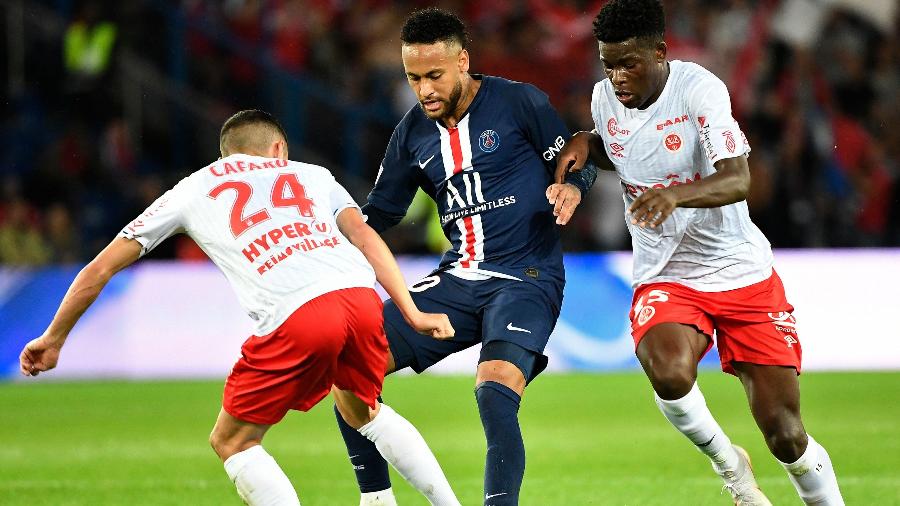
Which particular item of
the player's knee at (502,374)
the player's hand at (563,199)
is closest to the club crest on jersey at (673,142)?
the player's hand at (563,199)

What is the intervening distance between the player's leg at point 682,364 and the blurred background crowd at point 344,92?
8884 millimetres

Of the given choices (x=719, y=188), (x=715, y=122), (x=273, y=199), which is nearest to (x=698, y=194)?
(x=719, y=188)

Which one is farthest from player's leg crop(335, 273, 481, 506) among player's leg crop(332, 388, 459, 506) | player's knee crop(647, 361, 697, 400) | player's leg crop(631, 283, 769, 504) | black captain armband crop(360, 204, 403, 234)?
player's knee crop(647, 361, 697, 400)

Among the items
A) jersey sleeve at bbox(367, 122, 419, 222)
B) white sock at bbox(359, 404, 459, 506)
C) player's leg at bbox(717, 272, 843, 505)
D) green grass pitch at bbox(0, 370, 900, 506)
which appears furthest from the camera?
green grass pitch at bbox(0, 370, 900, 506)

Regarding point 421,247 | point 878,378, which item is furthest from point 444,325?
point 421,247

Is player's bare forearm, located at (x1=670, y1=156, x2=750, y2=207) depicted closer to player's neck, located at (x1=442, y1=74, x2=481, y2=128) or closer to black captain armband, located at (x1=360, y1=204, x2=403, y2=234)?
player's neck, located at (x1=442, y1=74, x2=481, y2=128)

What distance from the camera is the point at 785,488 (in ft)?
22.9

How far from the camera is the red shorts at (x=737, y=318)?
5.54m

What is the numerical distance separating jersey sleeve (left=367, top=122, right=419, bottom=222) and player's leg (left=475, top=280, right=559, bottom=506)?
0.72m

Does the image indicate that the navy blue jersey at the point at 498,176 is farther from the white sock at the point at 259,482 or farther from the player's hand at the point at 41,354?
the player's hand at the point at 41,354

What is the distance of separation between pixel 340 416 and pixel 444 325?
39.5 inches

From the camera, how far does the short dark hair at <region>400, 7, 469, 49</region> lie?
5777 millimetres

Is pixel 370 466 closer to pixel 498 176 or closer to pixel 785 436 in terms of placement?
pixel 498 176

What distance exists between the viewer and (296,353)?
492 cm
